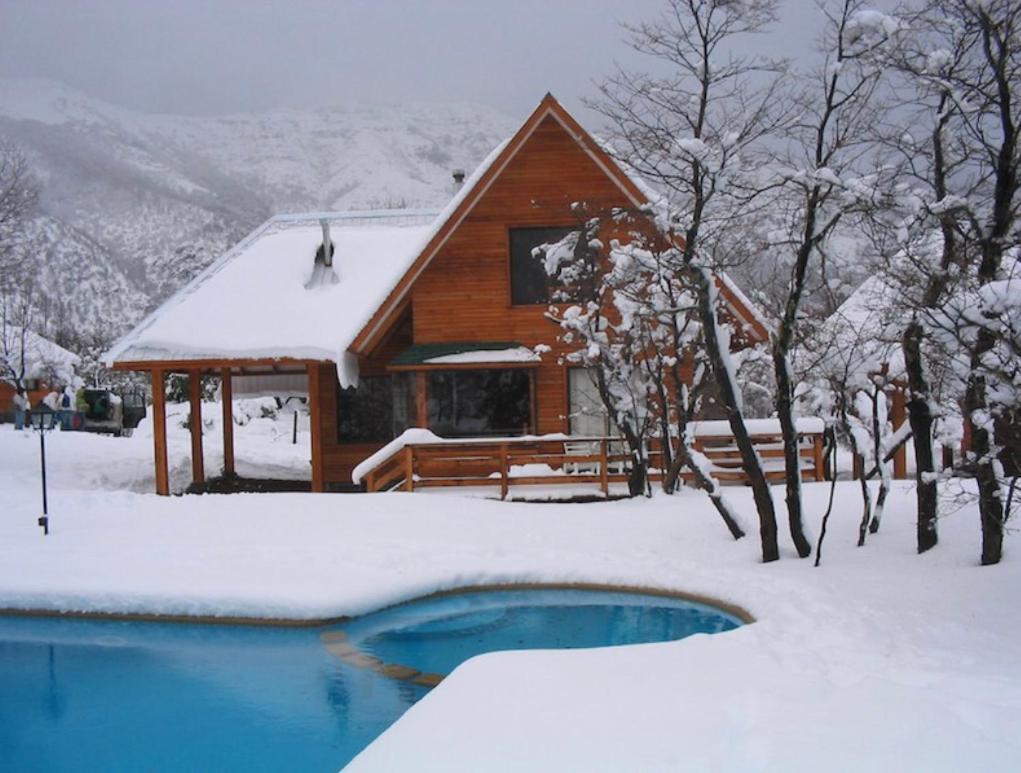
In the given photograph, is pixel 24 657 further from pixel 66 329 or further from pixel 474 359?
pixel 66 329

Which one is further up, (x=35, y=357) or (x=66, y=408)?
(x=35, y=357)

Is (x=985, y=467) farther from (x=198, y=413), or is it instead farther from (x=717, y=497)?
(x=198, y=413)

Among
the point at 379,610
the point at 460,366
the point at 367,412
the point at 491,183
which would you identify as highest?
the point at 491,183

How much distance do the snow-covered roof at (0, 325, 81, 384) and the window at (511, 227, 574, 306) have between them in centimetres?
1976

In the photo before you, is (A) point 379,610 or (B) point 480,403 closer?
(A) point 379,610

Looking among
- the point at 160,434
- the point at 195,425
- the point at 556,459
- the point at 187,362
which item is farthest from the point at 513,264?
the point at 195,425

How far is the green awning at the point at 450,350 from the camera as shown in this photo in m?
16.0

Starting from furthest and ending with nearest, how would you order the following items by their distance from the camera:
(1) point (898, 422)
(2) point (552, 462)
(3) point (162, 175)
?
(3) point (162, 175), (1) point (898, 422), (2) point (552, 462)

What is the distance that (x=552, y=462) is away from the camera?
49.5 feet

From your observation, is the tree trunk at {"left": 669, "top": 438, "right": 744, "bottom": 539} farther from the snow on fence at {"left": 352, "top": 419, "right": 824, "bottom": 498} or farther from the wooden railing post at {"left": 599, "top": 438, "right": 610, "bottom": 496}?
the snow on fence at {"left": 352, "top": 419, "right": 824, "bottom": 498}

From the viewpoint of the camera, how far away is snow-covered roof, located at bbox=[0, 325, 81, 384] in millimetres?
31312

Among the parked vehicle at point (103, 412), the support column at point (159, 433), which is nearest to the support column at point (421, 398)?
the support column at point (159, 433)

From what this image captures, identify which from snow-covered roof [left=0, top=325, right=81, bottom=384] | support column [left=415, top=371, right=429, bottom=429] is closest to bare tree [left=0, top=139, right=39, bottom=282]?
support column [left=415, top=371, right=429, bottom=429]

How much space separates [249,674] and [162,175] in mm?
164931
